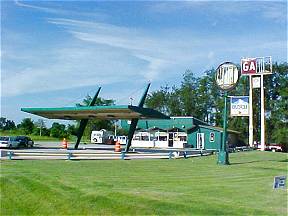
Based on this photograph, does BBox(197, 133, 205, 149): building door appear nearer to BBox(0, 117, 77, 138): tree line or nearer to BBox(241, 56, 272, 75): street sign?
BBox(241, 56, 272, 75): street sign

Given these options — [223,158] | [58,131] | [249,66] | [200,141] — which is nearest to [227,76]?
[223,158]

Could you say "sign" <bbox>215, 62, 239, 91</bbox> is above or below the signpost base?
above

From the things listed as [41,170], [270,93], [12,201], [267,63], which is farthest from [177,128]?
[12,201]

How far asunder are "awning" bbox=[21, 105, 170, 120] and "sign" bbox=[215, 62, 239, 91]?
9.15m

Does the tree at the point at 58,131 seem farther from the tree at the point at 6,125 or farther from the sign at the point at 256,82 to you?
the sign at the point at 256,82

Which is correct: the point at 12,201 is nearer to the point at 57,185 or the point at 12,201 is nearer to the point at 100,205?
the point at 57,185

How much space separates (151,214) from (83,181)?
183 inches

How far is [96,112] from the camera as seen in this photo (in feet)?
123

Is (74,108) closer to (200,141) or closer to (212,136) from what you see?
(212,136)

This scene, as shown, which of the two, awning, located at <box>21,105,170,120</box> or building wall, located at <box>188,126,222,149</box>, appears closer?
awning, located at <box>21,105,170,120</box>

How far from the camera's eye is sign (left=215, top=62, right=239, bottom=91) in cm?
2542

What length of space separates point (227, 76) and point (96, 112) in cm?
1477

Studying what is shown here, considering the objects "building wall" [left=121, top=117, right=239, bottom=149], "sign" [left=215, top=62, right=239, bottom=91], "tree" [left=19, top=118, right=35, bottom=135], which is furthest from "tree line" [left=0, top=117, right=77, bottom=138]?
"sign" [left=215, top=62, right=239, bottom=91]

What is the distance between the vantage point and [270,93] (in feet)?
263
